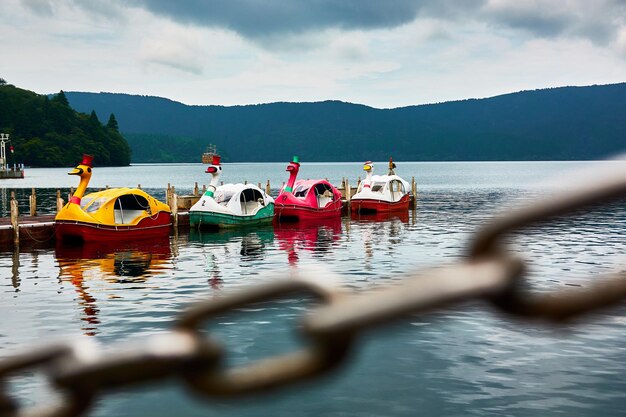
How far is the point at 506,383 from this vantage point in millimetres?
11539

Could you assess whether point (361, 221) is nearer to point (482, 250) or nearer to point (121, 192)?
point (121, 192)

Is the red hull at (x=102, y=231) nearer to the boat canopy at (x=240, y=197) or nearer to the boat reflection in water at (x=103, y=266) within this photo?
the boat reflection in water at (x=103, y=266)

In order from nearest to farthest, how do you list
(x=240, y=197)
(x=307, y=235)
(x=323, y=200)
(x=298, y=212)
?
(x=307, y=235), (x=240, y=197), (x=298, y=212), (x=323, y=200)

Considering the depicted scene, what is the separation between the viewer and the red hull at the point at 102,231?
3039 centimetres

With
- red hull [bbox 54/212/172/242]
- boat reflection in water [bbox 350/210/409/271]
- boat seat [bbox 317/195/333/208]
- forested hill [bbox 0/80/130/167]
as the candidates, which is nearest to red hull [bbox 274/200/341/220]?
boat reflection in water [bbox 350/210/409/271]

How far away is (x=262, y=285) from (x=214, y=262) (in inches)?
1009

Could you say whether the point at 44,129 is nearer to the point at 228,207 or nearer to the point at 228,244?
the point at 228,207

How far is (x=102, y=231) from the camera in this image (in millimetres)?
30953

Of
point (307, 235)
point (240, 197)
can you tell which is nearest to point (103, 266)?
point (307, 235)

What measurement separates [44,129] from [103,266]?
17485cm

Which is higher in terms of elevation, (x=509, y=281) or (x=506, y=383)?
(x=509, y=281)

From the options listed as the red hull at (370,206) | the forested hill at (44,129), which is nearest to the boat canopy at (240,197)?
the red hull at (370,206)

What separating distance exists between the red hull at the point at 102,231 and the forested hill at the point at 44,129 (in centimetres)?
15213

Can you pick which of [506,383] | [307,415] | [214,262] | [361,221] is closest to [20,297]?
[214,262]
